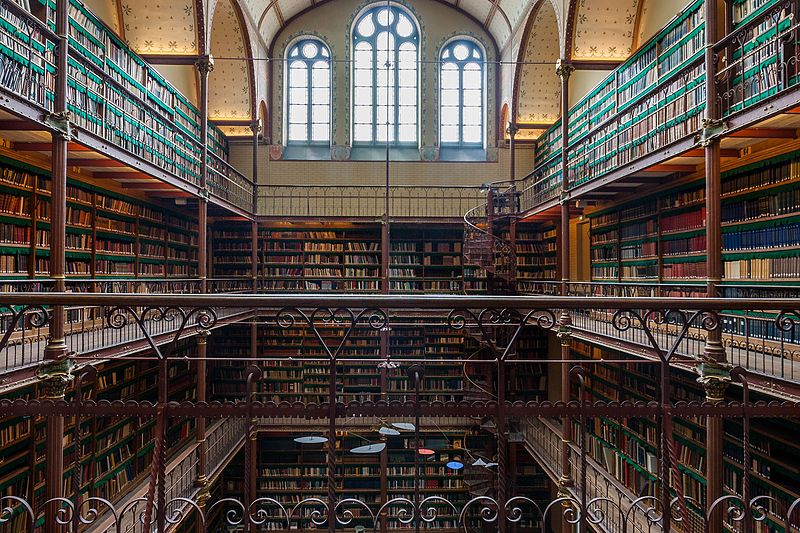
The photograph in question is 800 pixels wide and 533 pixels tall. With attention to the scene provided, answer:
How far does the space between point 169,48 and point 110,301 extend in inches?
310

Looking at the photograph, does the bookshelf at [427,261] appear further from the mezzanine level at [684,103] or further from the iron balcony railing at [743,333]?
the iron balcony railing at [743,333]

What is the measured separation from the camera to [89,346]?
16.7 ft

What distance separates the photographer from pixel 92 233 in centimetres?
682

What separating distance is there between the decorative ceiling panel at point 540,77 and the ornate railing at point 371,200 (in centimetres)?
204

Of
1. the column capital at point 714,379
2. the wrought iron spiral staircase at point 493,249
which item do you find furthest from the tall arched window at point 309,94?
the column capital at point 714,379

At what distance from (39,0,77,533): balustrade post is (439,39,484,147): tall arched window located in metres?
8.63

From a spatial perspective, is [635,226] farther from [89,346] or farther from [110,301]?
[110,301]

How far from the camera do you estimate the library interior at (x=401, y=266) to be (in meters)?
1.62

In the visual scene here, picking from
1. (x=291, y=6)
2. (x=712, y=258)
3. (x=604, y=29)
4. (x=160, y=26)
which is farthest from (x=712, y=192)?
(x=291, y=6)

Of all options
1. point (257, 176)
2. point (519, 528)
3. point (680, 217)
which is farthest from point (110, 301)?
point (257, 176)

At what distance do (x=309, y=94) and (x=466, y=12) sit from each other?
4081mm

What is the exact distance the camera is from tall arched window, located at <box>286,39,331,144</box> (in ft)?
39.4

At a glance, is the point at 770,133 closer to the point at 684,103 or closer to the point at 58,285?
the point at 684,103

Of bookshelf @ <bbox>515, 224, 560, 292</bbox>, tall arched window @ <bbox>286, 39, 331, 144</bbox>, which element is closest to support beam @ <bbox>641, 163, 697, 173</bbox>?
bookshelf @ <bbox>515, 224, 560, 292</bbox>
